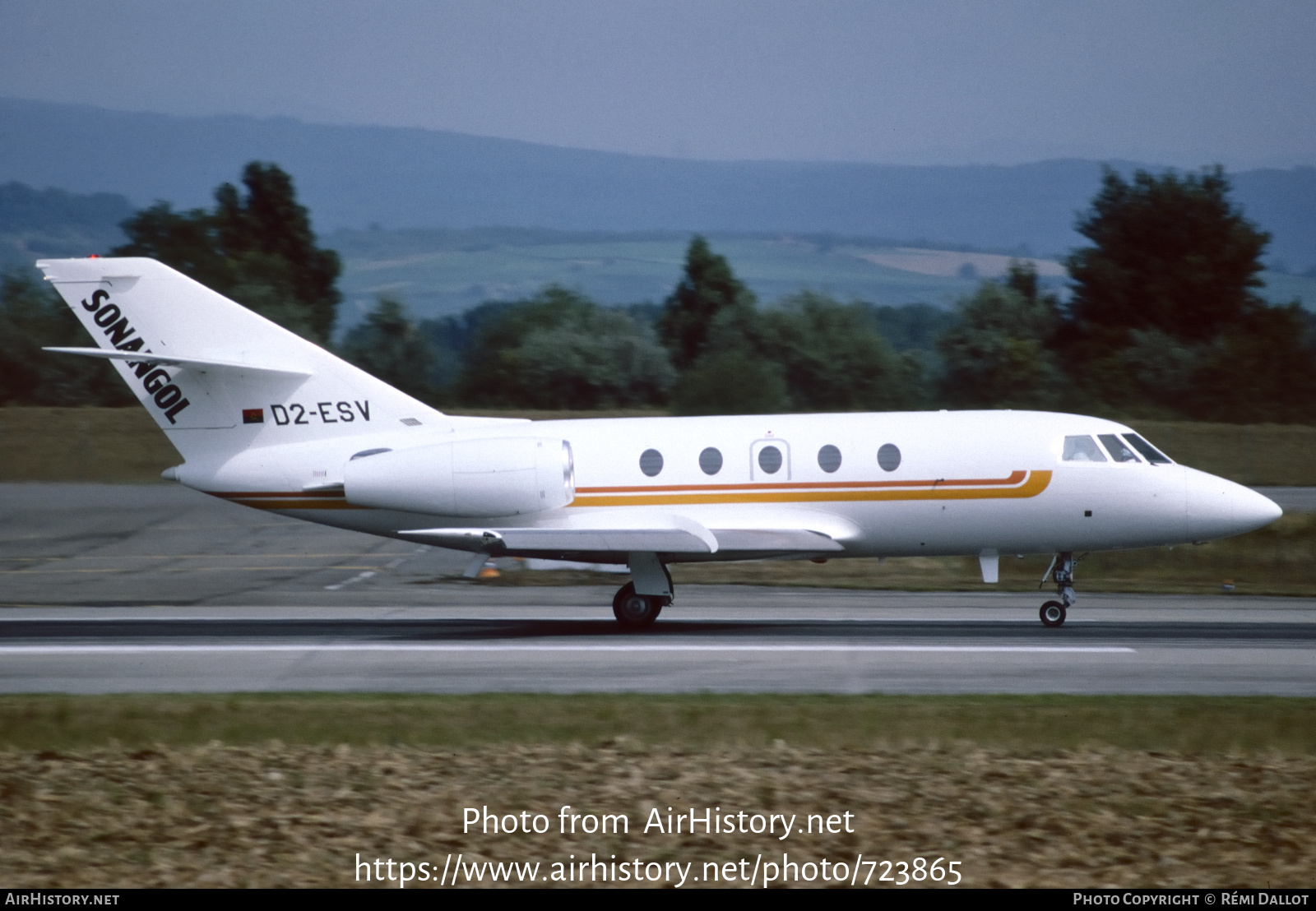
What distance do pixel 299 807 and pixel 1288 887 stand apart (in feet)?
20.3

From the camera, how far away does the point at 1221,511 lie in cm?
1994

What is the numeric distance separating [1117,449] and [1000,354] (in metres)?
38.4

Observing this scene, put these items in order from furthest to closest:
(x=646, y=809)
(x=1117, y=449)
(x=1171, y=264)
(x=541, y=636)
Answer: (x=1171, y=264), (x=1117, y=449), (x=541, y=636), (x=646, y=809)

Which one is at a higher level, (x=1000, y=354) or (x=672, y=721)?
(x=1000, y=354)

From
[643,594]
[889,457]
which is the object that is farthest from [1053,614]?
[643,594]

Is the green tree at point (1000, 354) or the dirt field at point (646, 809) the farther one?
the green tree at point (1000, 354)

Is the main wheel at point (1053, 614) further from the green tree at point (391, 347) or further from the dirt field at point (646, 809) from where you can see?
the green tree at point (391, 347)

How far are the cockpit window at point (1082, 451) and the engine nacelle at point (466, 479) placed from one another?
23.0 feet

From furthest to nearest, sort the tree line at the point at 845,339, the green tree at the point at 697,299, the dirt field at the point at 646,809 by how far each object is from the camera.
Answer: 1. the green tree at the point at 697,299
2. the tree line at the point at 845,339
3. the dirt field at the point at 646,809

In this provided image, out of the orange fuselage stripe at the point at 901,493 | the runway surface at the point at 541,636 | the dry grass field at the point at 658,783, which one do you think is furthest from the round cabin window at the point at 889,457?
the dry grass field at the point at 658,783

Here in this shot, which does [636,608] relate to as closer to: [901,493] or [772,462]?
[772,462]

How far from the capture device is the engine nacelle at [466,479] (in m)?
19.9
